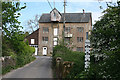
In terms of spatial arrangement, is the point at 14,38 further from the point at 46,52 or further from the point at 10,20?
the point at 46,52

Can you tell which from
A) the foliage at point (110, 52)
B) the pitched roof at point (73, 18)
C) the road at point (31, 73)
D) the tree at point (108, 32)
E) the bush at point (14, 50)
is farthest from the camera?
the pitched roof at point (73, 18)

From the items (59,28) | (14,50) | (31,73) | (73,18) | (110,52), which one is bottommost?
(31,73)

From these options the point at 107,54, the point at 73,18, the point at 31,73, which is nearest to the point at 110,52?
the point at 107,54

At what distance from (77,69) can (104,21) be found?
262cm

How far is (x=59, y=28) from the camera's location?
2109 inches

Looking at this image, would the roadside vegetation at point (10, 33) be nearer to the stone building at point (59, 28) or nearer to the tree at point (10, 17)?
the tree at point (10, 17)

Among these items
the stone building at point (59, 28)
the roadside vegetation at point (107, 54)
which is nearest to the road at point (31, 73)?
the roadside vegetation at point (107, 54)

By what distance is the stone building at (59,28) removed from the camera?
52156 mm

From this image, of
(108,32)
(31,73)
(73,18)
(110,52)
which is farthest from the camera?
(73,18)

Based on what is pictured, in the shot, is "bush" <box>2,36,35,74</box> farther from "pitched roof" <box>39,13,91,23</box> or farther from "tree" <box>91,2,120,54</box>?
"pitched roof" <box>39,13,91,23</box>

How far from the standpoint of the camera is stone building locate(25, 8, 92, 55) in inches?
2053

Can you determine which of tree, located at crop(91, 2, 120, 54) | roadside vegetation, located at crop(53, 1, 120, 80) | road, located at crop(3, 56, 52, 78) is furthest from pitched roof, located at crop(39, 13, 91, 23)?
roadside vegetation, located at crop(53, 1, 120, 80)

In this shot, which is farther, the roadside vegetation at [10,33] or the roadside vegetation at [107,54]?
the roadside vegetation at [10,33]

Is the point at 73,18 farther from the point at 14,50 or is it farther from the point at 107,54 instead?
the point at 107,54
